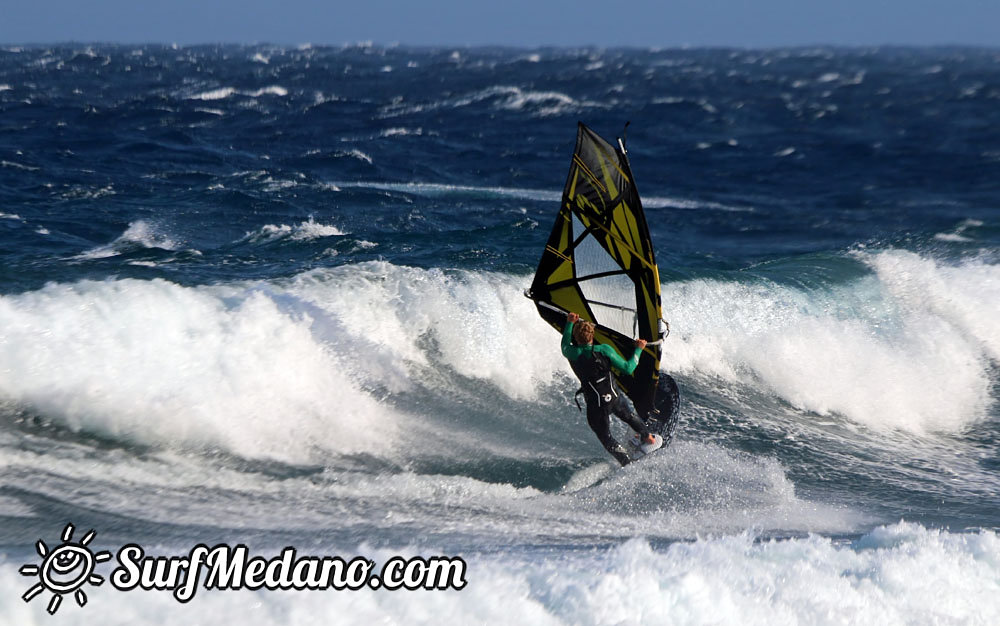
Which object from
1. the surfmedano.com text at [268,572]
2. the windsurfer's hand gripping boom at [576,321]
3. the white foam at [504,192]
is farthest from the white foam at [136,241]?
the surfmedano.com text at [268,572]

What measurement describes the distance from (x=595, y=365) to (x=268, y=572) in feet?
9.52

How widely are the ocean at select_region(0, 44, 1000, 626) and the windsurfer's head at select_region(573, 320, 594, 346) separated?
1.11 m

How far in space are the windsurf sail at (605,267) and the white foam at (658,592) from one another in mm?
1828

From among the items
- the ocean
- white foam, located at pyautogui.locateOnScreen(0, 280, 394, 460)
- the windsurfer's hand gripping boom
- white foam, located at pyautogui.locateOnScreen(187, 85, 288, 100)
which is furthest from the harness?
white foam, located at pyautogui.locateOnScreen(187, 85, 288, 100)

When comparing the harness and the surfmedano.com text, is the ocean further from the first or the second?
the harness

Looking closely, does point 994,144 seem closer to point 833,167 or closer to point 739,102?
point 833,167

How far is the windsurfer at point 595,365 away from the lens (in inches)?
272

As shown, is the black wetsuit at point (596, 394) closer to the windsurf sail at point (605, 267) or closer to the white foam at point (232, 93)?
the windsurf sail at point (605, 267)

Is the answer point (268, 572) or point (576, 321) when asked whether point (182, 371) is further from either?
point (268, 572)

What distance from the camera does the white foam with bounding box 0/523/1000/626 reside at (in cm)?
449

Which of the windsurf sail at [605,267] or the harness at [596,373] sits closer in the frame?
the harness at [596,373]

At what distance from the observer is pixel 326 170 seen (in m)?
19.1

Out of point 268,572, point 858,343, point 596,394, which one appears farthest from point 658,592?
point 858,343

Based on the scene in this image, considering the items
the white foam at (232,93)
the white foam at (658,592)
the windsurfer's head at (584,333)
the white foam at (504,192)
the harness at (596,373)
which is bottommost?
the white foam at (232,93)
